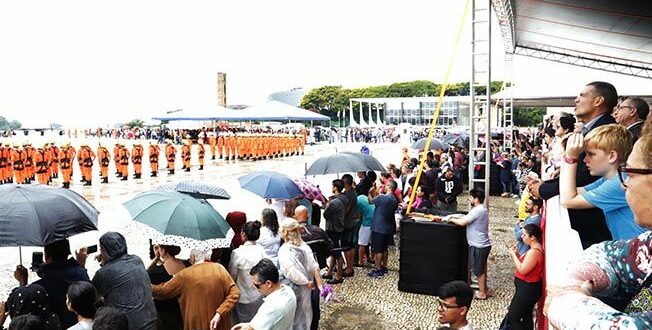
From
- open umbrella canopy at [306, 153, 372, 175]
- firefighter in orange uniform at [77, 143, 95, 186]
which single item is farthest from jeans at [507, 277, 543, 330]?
firefighter in orange uniform at [77, 143, 95, 186]

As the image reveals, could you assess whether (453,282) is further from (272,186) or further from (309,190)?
(309,190)

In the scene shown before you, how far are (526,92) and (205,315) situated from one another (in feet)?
58.6

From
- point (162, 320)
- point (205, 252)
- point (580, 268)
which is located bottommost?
point (162, 320)

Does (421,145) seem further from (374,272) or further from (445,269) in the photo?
(445,269)

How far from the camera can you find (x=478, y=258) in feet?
22.2

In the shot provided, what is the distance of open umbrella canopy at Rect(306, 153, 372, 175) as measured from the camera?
28.4ft

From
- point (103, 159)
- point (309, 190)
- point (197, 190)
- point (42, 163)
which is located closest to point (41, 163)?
point (42, 163)

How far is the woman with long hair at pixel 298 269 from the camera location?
4.58m

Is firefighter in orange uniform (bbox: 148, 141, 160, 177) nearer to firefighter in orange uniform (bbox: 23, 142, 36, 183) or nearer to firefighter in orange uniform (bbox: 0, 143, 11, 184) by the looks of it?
firefighter in orange uniform (bbox: 23, 142, 36, 183)

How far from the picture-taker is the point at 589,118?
347 centimetres

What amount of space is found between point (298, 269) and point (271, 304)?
1.06 meters

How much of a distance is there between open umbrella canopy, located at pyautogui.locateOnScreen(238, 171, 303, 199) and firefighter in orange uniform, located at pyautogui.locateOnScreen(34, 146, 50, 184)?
12073 mm

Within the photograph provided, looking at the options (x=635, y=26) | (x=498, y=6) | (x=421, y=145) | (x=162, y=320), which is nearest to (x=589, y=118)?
(x=162, y=320)

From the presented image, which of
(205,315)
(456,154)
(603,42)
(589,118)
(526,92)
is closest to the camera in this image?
(589,118)
